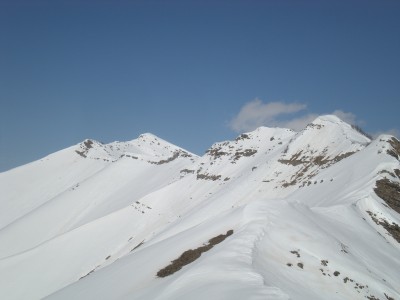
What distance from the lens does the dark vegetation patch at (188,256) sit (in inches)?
799

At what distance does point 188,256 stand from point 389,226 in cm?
1810

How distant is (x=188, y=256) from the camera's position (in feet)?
71.1

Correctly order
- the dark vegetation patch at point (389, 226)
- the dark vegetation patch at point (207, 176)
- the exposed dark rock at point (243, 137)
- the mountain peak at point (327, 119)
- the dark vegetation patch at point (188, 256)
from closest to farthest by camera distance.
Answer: the dark vegetation patch at point (188, 256) → the dark vegetation patch at point (389, 226) → the mountain peak at point (327, 119) → the dark vegetation patch at point (207, 176) → the exposed dark rock at point (243, 137)

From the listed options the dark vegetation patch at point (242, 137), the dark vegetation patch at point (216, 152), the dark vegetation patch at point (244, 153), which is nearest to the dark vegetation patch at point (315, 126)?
the dark vegetation patch at point (244, 153)

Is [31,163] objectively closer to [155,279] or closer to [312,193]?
[312,193]

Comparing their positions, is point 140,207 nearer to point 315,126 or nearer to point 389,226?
point 315,126

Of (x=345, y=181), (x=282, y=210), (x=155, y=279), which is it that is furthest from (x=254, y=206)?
(x=345, y=181)

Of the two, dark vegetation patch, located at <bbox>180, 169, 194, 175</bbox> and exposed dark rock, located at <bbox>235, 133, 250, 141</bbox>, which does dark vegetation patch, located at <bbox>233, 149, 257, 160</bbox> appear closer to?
exposed dark rock, located at <bbox>235, 133, 250, 141</bbox>

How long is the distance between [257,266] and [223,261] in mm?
1596

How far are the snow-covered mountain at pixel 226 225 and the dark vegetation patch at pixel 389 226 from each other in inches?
4.5

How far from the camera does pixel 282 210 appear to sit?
2502 centimetres

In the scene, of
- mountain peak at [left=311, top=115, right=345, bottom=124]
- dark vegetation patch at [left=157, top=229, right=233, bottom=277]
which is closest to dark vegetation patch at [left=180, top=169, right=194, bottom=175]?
mountain peak at [left=311, top=115, right=345, bottom=124]

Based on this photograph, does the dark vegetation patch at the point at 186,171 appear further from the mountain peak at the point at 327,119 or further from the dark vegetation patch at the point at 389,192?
the dark vegetation patch at the point at 389,192

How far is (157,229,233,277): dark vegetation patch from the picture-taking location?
20297 mm
